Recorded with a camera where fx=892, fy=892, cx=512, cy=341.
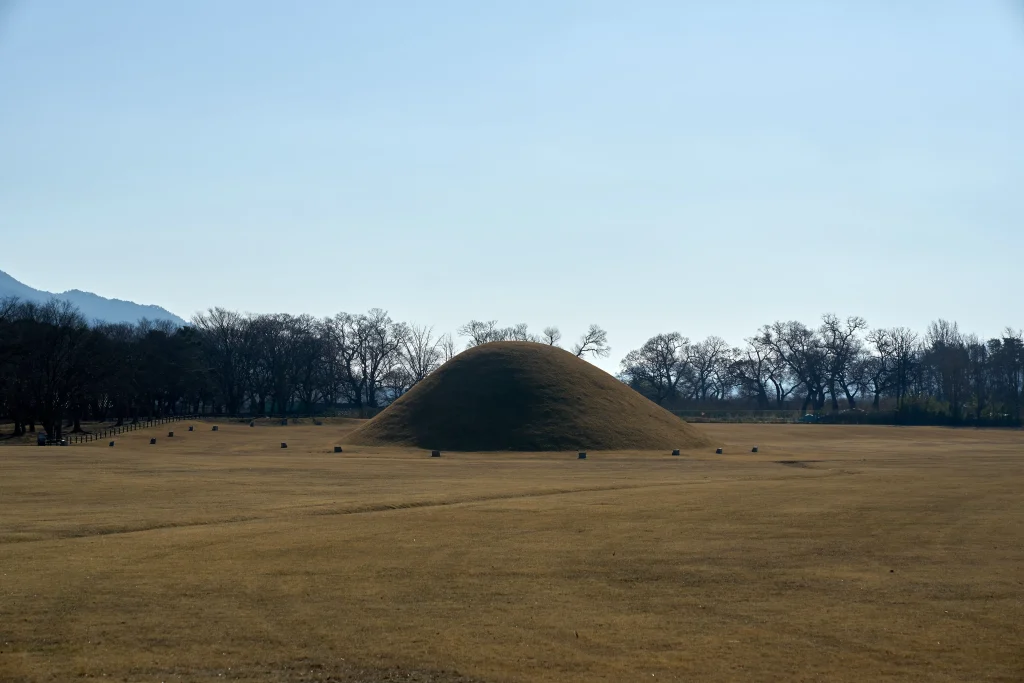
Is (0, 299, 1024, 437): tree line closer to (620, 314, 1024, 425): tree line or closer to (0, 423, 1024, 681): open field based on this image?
(620, 314, 1024, 425): tree line

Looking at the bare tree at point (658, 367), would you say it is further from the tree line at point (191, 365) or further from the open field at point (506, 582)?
the open field at point (506, 582)

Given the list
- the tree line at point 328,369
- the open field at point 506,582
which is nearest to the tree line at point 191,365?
the tree line at point 328,369

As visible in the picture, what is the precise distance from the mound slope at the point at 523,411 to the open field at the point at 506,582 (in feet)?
108

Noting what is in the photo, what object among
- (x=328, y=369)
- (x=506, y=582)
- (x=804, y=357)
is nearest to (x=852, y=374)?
(x=804, y=357)

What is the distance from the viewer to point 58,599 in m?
15.8

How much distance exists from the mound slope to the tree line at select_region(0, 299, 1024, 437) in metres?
30.6

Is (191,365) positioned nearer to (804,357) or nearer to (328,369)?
(328,369)

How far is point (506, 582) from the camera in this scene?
1784 centimetres

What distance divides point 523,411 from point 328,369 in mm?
71354

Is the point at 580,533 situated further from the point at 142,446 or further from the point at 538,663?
the point at 142,446

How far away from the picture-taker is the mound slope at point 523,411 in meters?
70.8

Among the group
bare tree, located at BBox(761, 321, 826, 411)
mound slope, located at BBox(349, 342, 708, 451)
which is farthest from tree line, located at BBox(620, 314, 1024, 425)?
mound slope, located at BBox(349, 342, 708, 451)

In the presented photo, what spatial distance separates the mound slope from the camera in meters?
70.8

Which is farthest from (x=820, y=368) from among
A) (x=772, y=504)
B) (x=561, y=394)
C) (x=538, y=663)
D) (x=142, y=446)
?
(x=538, y=663)
